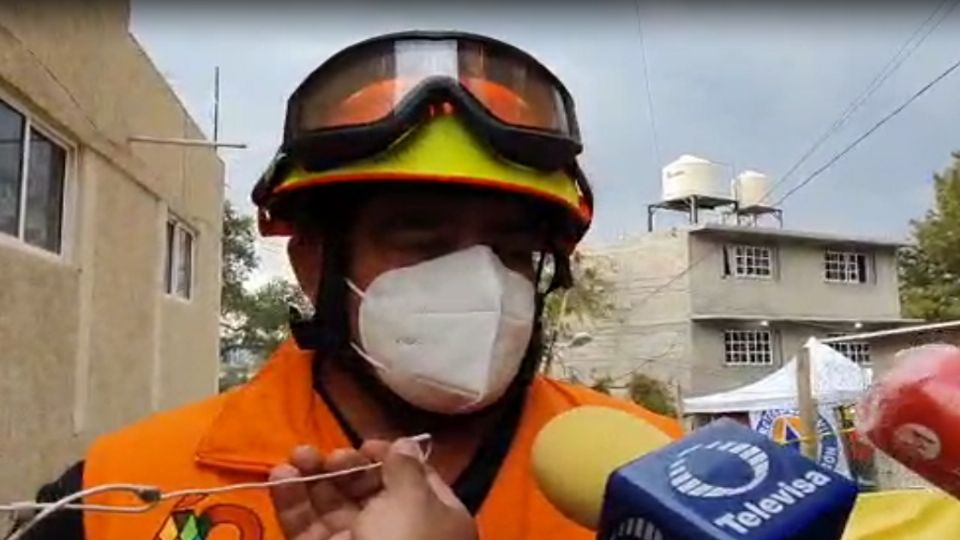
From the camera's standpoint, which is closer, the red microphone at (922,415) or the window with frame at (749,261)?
the red microphone at (922,415)

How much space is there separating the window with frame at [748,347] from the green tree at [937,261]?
499 centimetres

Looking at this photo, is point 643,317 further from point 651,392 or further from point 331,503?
point 331,503

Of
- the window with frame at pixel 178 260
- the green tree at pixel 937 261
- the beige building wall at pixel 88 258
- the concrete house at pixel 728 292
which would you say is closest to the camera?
the beige building wall at pixel 88 258

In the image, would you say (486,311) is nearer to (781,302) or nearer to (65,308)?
(65,308)

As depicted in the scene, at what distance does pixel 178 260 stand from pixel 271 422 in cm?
1026

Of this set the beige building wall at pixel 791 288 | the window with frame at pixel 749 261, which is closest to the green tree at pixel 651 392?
the beige building wall at pixel 791 288

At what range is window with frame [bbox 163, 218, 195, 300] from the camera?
10852mm

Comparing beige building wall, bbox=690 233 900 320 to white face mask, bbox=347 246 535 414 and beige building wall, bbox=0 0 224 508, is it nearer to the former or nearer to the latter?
beige building wall, bbox=0 0 224 508

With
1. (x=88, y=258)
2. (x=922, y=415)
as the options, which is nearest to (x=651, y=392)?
(x=88, y=258)

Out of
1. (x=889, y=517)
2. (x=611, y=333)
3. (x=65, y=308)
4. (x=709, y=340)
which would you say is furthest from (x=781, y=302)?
(x=889, y=517)

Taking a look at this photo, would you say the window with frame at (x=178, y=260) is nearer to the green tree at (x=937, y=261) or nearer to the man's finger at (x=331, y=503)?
the man's finger at (x=331, y=503)

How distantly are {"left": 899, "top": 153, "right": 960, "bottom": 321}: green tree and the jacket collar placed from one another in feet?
85.8

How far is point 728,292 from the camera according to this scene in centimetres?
2306

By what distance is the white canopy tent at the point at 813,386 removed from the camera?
7.54m
